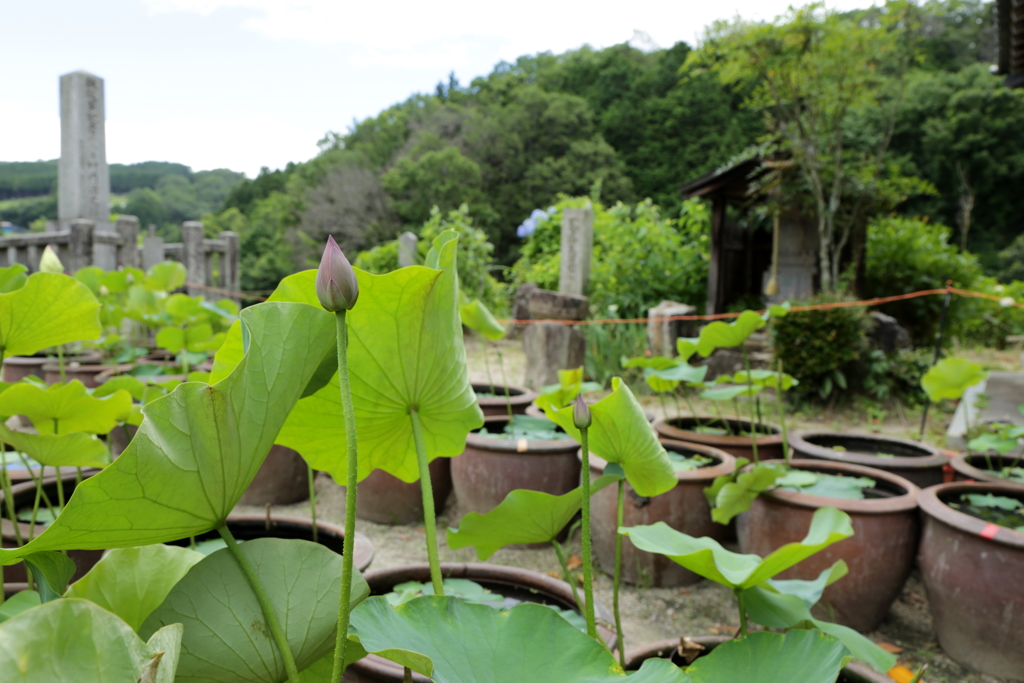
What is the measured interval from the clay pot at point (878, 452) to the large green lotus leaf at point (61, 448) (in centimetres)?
197

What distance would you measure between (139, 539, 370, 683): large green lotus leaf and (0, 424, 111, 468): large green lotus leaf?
0.34 m

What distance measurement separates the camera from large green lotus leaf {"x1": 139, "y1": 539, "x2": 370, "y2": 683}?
20.4 inches

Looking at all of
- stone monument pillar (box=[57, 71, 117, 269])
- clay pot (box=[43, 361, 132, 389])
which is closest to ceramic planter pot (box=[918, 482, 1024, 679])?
clay pot (box=[43, 361, 132, 389])

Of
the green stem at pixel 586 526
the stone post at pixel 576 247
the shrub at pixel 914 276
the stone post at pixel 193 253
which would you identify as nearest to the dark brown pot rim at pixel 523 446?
the green stem at pixel 586 526

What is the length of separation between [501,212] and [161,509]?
1900 cm

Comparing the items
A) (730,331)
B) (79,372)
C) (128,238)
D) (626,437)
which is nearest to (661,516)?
(730,331)

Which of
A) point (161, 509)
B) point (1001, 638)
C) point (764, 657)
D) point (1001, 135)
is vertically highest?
point (1001, 135)

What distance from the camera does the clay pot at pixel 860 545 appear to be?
1.67 m

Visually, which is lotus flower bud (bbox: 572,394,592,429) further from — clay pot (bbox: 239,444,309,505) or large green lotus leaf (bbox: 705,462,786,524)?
clay pot (bbox: 239,444,309,505)

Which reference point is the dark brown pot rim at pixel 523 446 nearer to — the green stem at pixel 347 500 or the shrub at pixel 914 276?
the green stem at pixel 347 500

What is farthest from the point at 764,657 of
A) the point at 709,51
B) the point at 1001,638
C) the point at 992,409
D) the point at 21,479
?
the point at 709,51

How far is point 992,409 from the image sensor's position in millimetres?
3365

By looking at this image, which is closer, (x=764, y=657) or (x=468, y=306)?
(x=764, y=657)

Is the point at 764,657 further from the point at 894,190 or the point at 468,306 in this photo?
the point at 894,190
